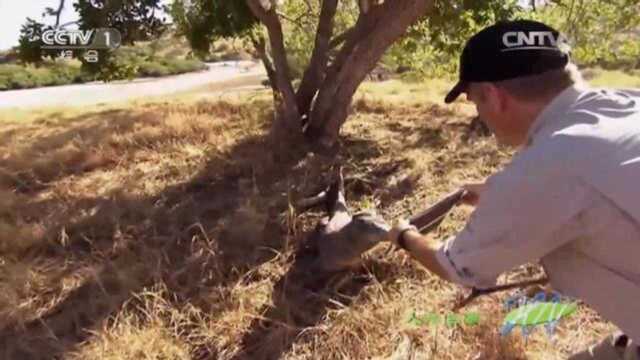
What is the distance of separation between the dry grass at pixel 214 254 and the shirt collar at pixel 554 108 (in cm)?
199

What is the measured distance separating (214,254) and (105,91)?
17787mm

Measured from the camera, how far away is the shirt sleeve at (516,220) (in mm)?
1559

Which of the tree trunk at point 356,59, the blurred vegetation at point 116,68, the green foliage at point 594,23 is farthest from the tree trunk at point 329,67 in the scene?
the green foliage at point 594,23

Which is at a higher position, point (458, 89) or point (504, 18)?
point (504, 18)

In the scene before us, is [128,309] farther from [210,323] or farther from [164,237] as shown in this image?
[164,237]

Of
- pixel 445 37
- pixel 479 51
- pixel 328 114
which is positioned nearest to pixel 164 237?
pixel 328 114

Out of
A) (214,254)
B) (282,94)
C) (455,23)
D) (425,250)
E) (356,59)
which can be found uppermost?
(455,23)

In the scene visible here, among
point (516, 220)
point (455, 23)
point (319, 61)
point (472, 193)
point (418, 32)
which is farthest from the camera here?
point (418, 32)

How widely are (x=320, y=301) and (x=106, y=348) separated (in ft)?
3.74

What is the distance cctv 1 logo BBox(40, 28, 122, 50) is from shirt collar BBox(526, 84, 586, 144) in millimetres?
4406

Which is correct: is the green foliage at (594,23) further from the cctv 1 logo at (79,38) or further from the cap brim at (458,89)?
the cap brim at (458,89)

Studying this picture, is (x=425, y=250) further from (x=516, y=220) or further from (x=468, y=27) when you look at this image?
(x=468, y=27)

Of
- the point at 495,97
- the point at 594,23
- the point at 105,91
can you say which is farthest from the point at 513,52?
the point at 105,91

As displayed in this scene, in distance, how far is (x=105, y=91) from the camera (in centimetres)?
2119
